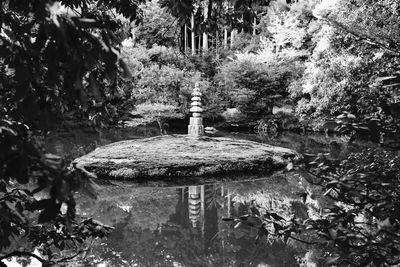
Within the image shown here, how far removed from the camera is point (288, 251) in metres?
3.17

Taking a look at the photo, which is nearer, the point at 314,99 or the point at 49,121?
the point at 49,121

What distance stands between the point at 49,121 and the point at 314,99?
9473mm

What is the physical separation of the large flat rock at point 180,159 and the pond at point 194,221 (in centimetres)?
39

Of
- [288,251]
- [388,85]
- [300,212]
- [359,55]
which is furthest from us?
[359,55]

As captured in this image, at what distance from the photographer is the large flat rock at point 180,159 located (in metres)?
6.38

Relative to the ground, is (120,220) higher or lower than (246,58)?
lower

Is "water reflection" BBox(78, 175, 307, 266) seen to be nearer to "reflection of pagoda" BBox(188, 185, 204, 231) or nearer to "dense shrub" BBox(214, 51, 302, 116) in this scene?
"reflection of pagoda" BBox(188, 185, 204, 231)

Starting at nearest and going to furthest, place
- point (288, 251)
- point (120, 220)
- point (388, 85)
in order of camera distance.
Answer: point (388, 85), point (288, 251), point (120, 220)

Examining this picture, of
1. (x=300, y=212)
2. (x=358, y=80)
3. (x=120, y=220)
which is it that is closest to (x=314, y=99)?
(x=358, y=80)

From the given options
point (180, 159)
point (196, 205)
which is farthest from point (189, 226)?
point (180, 159)

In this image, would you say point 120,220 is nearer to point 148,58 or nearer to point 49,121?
point 49,121

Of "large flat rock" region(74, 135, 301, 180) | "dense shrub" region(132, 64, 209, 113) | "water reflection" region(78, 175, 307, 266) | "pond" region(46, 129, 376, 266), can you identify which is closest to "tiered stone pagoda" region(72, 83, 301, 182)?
"large flat rock" region(74, 135, 301, 180)

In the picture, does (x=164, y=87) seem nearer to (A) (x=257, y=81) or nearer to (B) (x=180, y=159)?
(A) (x=257, y=81)

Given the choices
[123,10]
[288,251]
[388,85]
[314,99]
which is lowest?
[288,251]
